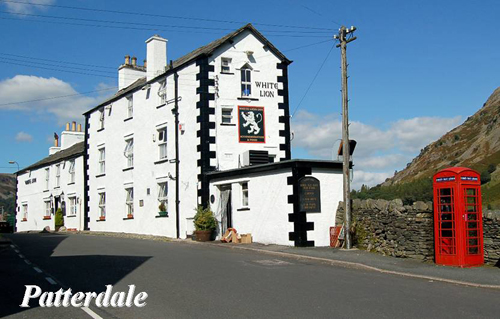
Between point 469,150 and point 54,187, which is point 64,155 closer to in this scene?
point 54,187

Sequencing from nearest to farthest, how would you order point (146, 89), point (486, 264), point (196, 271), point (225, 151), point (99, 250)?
point (196, 271) < point (486, 264) < point (99, 250) < point (225, 151) < point (146, 89)

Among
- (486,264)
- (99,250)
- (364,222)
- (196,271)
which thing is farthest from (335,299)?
(99,250)

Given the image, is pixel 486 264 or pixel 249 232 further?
pixel 249 232

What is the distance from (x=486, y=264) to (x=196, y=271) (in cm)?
792

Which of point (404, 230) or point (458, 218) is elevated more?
point (458, 218)

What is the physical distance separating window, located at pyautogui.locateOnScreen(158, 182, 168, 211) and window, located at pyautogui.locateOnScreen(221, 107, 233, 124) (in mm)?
4816

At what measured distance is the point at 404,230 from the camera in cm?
1620

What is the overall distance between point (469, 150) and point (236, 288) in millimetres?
147285

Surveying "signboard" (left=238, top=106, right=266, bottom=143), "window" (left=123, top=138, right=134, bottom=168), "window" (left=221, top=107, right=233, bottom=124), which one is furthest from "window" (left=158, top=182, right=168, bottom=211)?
"signboard" (left=238, top=106, right=266, bottom=143)

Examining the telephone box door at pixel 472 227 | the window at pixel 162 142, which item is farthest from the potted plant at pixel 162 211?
the telephone box door at pixel 472 227

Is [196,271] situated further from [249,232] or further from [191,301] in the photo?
[249,232]

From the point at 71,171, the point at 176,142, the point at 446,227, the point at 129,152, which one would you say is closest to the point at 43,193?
the point at 71,171

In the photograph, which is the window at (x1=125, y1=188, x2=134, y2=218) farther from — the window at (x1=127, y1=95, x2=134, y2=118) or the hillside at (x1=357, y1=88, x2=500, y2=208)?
the hillside at (x1=357, y1=88, x2=500, y2=208)

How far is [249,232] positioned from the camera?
21.8 metres
